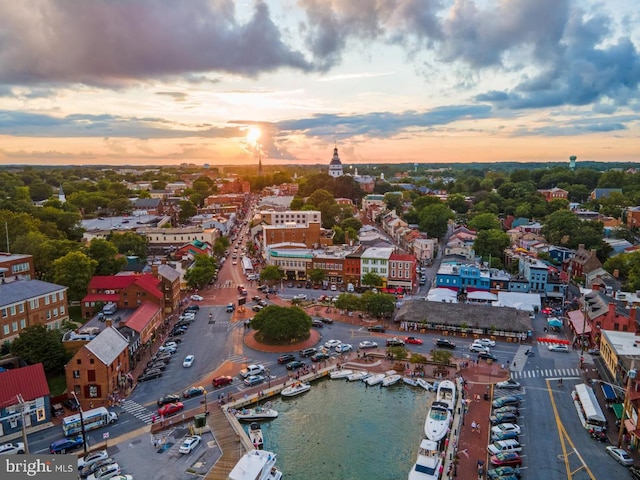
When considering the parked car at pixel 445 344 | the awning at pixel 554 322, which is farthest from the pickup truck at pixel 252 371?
the awning at pixel 554 322

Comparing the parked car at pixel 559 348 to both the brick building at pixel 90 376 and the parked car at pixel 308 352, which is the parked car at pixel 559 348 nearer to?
the parked car at pixel 308 352

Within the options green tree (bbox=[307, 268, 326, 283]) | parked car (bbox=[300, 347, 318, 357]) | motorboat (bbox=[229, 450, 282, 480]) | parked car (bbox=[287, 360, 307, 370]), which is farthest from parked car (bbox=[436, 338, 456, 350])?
green tree (bbox=[307, 268, 326, 283])

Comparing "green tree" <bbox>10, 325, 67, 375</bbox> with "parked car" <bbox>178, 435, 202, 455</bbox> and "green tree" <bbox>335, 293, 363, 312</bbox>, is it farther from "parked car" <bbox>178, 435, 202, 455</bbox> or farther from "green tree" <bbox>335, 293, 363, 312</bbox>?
"green tree" <bbox>335, 293, 363, 312</bbox>

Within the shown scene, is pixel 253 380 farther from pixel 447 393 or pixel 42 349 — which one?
pixel 42 349

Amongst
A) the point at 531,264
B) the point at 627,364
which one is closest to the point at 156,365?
the point at 627,364

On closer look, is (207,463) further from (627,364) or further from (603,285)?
(603,285)

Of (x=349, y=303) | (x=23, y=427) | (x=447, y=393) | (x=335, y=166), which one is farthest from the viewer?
(x=335, y=166)

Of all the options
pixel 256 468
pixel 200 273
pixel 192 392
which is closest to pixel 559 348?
pixel 256 468
